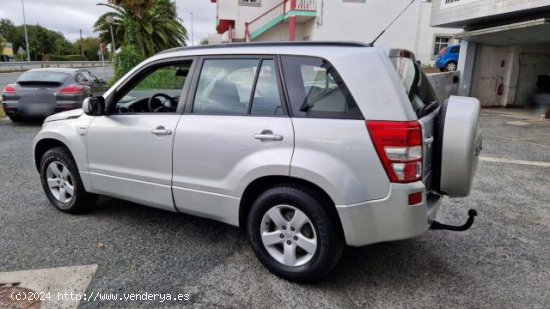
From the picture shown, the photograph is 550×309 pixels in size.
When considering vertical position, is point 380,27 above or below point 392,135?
above

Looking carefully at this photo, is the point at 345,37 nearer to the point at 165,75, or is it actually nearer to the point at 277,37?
the point at 277,37

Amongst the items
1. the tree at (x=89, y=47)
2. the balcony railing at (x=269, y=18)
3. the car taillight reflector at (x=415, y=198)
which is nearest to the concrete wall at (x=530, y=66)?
the balcony railing at (x=269, y=18)

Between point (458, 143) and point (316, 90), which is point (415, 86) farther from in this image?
point (316, 90)

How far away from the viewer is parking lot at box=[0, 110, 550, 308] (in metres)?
2.84

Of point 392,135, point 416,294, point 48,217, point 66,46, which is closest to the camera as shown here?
point 392,135

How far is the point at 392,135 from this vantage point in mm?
2529

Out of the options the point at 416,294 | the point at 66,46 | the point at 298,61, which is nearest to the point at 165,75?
the point at 298,61

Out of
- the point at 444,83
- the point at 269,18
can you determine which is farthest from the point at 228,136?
the point at 269,18

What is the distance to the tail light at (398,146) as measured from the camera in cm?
253

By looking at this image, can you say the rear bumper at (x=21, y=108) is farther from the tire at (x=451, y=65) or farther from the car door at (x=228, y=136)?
the tire at (x=451, y=65)

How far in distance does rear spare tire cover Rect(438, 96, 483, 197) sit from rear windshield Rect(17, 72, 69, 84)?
9713 millimetres

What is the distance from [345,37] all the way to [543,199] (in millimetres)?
16996

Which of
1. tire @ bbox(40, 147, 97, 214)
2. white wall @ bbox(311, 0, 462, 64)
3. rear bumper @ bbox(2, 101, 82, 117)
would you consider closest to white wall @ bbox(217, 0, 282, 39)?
white wall @ bbox(311, 0, 462, 64)

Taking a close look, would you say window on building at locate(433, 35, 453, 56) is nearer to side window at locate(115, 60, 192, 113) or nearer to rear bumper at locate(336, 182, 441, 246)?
side window at locate(115, 60, 192, 113)
